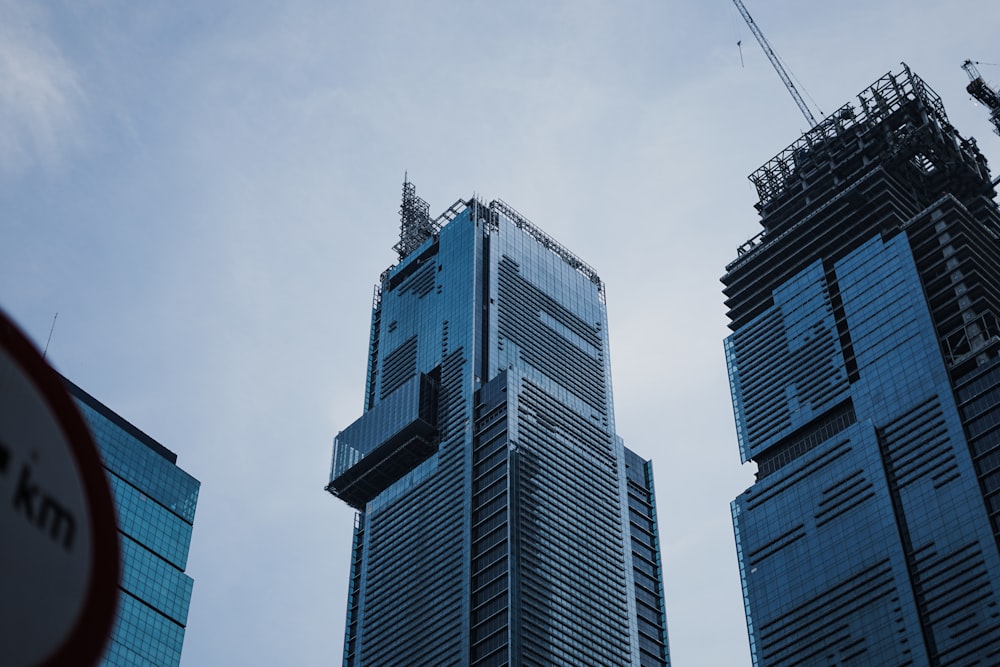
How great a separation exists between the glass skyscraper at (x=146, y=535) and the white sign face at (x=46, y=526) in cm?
12940

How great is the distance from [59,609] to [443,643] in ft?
579

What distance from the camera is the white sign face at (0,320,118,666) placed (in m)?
20.2

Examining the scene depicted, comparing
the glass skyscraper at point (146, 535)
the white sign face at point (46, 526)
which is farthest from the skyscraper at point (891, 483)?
the white sign face at point (46, 526)

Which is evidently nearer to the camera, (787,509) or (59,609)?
(59,609)

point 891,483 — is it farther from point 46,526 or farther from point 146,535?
point 46,526

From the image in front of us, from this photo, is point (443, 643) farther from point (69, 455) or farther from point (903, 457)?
point (69, 455)

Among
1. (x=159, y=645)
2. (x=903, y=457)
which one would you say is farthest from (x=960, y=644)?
(x=159, y=645)

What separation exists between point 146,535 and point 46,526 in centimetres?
14130

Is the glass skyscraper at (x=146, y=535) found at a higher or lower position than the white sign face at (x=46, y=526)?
higher

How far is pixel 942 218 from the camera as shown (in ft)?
652

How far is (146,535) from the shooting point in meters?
156

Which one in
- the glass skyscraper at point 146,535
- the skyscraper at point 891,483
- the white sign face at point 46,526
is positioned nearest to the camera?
the white sign face at point 46,526

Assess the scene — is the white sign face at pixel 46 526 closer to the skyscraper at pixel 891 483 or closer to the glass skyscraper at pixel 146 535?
the glass skyscraper at pixel 146 535

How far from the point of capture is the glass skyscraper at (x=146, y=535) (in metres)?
148
